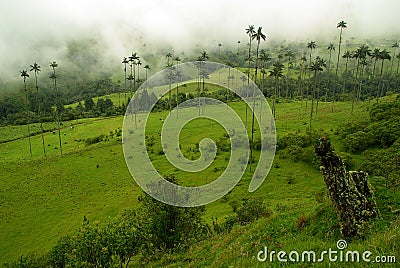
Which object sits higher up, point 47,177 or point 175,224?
point 175,224

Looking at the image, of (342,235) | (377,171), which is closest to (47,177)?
(377,171)

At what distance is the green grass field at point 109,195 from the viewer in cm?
1534

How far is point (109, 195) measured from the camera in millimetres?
47875

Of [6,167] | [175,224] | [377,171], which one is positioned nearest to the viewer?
[175,224]

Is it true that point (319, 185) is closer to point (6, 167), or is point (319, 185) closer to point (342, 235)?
point (342, 235)

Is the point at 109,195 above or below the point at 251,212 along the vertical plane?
below

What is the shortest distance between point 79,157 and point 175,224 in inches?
2019

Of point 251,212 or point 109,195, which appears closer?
point 251,212

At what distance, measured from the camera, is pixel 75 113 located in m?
145

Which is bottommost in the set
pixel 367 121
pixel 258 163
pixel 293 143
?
pixel 258 163

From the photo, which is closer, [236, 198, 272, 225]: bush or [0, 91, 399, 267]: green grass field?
[0, 91, 399, 267]: green grass field

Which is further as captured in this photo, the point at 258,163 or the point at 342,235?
the point at 258,163

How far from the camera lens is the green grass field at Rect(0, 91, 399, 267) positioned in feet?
50.3

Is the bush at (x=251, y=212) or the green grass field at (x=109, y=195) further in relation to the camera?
the bush at (x=251, y=212)
